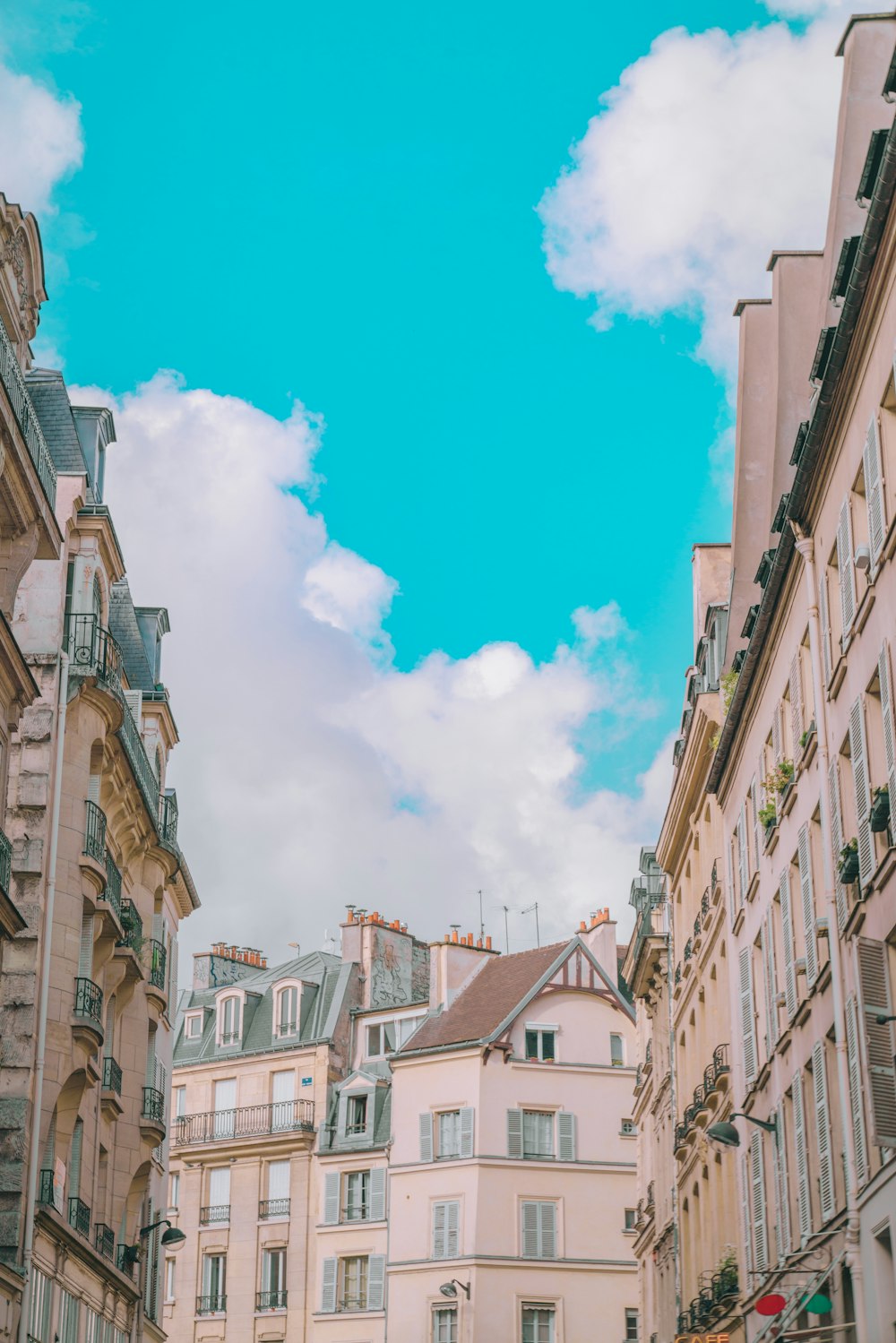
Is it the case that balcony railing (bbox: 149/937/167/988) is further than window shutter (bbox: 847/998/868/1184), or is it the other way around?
balcony railing (bbox: 149/937/167/988)

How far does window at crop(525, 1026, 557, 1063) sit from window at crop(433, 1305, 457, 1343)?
843cm

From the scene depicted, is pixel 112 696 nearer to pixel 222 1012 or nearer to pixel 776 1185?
pixel 776 1185

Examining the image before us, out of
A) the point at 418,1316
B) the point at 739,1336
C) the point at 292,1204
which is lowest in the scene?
the point at 739,1336

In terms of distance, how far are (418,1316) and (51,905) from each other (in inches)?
1334

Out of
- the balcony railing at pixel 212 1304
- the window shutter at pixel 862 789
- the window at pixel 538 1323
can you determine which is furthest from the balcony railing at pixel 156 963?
the balcony railing at pixel 212 1304

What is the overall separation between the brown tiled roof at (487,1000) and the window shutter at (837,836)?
40.2 meters

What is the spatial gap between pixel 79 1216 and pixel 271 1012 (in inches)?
1372

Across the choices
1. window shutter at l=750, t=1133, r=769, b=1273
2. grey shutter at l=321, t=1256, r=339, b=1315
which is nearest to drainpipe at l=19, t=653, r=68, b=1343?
window shutter at l=750, t=1133, r=769, b=1273

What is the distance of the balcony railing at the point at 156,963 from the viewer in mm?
41438

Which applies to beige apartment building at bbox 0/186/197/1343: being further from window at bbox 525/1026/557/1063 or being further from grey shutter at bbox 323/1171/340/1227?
window at bbox 525/1026/557/1063

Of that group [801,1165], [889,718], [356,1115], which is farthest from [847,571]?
[356,1115]

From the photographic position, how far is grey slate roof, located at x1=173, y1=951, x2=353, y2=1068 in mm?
66750

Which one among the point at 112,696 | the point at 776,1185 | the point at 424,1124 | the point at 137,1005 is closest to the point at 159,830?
the point at 137,1005

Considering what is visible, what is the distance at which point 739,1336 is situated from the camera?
32.0 metres
